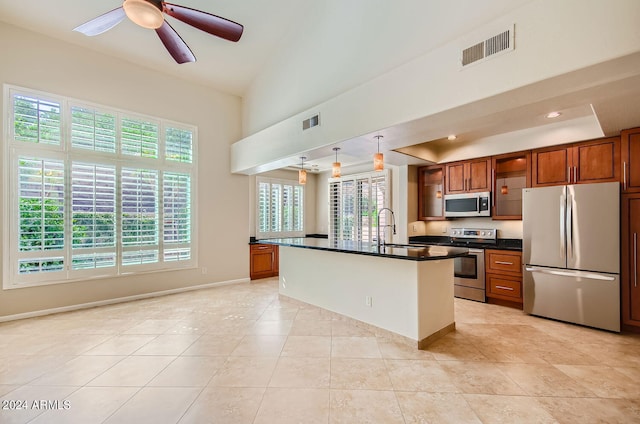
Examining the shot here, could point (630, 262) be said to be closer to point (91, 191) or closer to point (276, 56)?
point (276, 56)

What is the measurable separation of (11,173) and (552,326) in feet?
23.6

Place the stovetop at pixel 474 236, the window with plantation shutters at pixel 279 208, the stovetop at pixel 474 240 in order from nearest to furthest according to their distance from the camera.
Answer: the stovetop at pixel 474 240
the stovetop at pixel 474 236
the window with plantation shutters at pixel 279 208

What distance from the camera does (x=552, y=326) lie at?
346 centimetres

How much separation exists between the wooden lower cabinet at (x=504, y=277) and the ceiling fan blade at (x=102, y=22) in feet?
17.8

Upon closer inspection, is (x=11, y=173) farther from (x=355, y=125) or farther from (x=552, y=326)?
(x=552, y=326)

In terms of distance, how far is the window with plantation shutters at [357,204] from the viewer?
20.0 feet

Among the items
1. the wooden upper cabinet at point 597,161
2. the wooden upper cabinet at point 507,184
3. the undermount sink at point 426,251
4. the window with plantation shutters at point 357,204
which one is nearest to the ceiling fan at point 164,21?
the undermount sink at point 426,251

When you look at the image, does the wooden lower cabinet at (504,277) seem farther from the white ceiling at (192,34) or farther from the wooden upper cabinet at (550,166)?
the white ceiling at (192,34)

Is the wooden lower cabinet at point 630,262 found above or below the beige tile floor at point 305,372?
above

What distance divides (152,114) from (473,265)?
5980 millimetres

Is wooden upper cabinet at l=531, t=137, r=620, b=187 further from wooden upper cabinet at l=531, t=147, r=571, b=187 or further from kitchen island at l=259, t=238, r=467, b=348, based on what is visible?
kitchen island at l=259, t=238, r=467, b=348

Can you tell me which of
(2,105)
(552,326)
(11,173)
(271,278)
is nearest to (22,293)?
(11,173)

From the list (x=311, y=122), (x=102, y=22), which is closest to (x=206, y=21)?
(x=102, y=22)

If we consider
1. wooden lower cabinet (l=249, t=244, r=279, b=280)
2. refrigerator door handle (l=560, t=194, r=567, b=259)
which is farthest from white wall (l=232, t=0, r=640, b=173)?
wooden lower cabinet (l=249, t=244, r=279, b=280)
